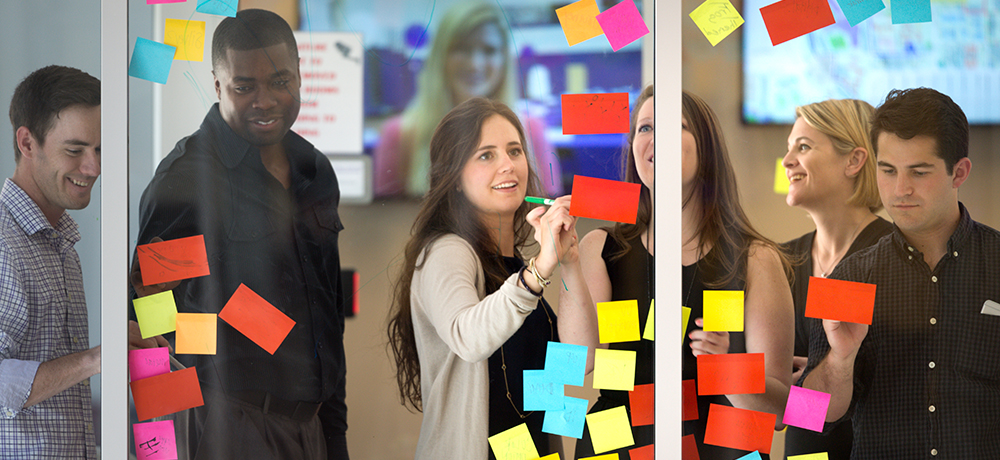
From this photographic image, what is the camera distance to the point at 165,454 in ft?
5.39

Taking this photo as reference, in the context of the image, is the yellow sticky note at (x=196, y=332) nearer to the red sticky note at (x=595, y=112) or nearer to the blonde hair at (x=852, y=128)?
the red sticky note at (x=595, y=112)

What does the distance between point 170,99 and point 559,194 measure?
1008 mm

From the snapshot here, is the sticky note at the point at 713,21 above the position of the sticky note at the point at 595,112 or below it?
above

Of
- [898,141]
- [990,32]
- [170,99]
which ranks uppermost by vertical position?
[990,32]

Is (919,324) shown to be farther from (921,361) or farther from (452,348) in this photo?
(452,348)

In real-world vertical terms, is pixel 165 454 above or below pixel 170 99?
below

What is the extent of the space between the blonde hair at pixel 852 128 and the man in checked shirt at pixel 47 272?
6.01ft

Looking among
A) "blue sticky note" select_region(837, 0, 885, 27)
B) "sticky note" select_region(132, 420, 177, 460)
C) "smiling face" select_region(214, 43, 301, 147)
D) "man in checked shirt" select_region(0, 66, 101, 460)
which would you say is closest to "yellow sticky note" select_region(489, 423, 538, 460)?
"sticky note" select_region(132, 420, 177, 460)

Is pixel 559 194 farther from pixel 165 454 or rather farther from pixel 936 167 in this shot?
pixel 165 454

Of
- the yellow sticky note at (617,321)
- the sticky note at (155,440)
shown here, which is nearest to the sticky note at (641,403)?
the yellow sticky note at (617,321)

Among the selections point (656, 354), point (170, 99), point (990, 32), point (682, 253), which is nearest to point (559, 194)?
point (682, 253)

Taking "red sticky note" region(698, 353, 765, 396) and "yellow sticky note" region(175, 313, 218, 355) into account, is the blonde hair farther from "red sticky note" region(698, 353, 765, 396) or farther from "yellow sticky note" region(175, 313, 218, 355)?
"yellow sticky note" region(175, 313, 218, 355)

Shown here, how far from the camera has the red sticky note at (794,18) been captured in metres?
1.59

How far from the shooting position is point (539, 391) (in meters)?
1.58
